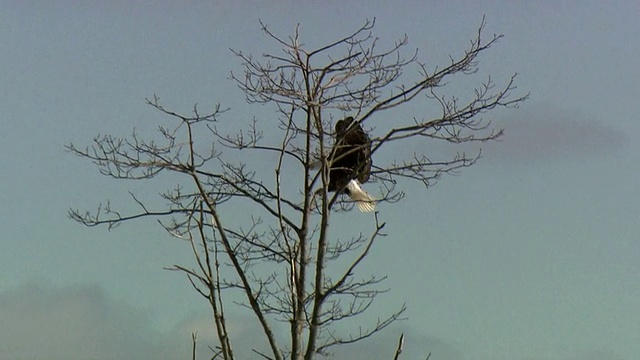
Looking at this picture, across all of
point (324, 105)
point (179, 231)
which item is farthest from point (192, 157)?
point (324, 105)

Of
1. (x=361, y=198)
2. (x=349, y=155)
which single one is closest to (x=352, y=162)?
(x=349, y=155)

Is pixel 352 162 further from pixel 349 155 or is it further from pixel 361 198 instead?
pixel 361 198

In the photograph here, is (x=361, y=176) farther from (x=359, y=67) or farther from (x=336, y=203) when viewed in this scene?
(x=359, y=67)

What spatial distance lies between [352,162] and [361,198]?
0.93ft

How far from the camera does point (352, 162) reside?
6.03 metres

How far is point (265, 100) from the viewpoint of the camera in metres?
5.76

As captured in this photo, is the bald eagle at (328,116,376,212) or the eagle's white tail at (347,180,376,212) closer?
the bald eagle at (328,116,376,212)

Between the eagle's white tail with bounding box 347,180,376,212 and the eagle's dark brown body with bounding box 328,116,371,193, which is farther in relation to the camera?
the eagle's white tail with bounding box 347,180,376,212

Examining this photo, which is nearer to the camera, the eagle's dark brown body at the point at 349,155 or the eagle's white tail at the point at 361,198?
the eagle's dark brown body at the point at 349,155

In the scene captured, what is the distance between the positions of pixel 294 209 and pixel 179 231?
0.62 m

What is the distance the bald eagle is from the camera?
5789mm

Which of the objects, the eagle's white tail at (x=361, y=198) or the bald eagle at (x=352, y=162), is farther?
the eagle's white tail at (x=361, y=198)

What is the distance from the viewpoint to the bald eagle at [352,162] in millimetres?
5789

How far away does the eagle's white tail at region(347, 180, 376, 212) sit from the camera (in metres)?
6.18
